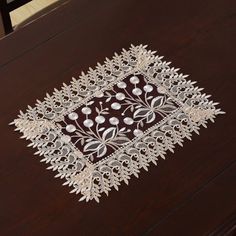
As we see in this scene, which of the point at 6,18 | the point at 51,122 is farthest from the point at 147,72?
the point at 6,18

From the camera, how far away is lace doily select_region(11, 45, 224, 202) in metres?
1.06

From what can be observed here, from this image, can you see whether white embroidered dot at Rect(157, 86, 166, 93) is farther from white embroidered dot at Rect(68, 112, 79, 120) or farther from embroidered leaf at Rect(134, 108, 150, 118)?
white embroidered dot at Rect(68, 112, 79, 120)

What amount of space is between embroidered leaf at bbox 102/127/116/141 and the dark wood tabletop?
0.36 ft

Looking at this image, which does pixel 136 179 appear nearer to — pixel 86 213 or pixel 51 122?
pixel 86 213

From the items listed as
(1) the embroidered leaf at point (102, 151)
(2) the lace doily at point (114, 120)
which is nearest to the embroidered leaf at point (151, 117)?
(2) the lace doily at point (114, 120)

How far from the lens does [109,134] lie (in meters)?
1.10

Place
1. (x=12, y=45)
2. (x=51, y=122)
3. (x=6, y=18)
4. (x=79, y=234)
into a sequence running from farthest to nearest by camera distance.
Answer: (x=6, y=18)
(x=12, y=45)
(x=51, y=122)
(x=79, y=234)

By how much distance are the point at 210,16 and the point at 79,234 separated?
25.1 inches

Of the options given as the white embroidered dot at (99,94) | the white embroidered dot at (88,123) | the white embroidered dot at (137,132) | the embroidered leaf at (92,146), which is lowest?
the white embroidered dot at (137,132)

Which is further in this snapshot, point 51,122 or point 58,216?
point 51,122

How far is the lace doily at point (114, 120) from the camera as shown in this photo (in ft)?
3.47

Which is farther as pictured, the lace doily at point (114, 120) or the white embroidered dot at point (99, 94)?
the white embroidered dot at point (99, 94)

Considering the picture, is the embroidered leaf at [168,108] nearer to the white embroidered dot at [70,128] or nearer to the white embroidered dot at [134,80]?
the white embroidered dot at [134,80]

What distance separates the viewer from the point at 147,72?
1197 millimetres
